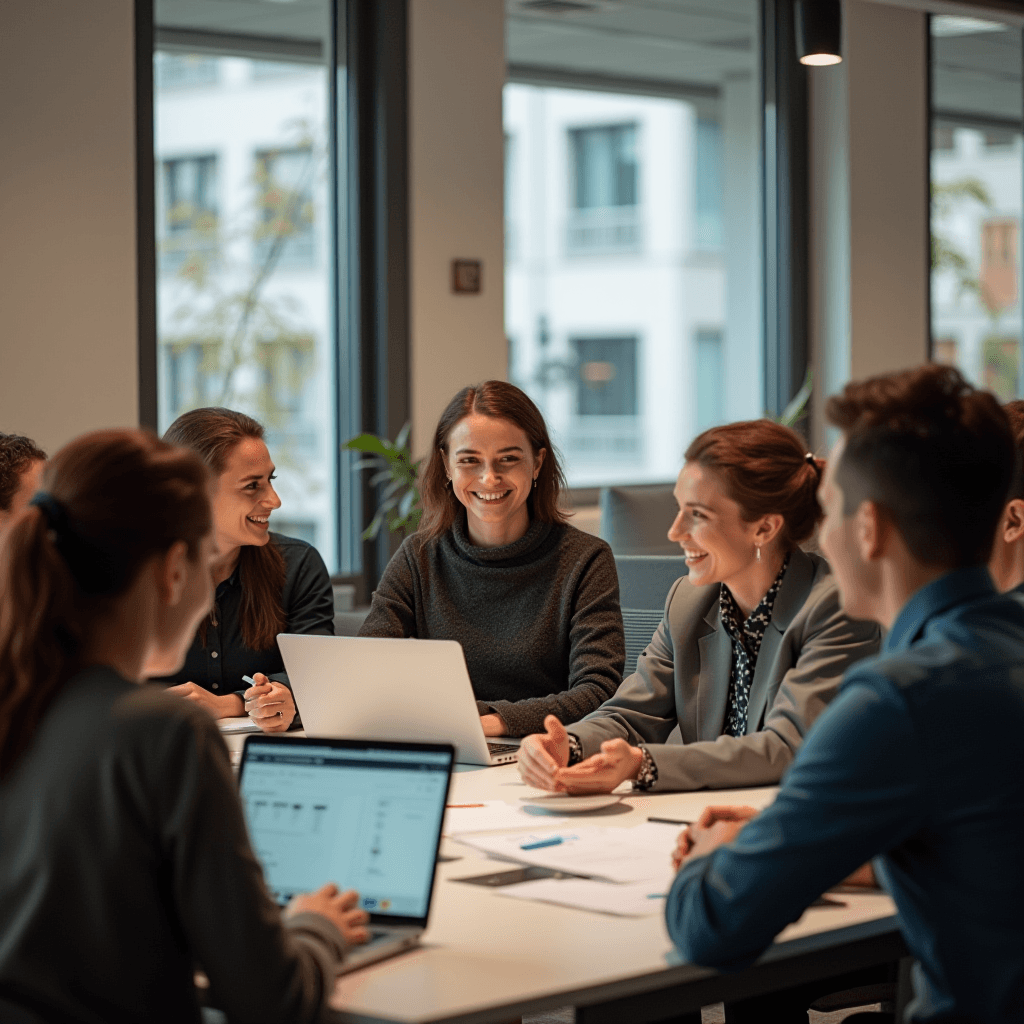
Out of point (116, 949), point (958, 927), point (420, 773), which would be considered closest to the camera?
point (116, 949)

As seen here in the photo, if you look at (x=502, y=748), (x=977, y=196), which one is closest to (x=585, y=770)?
(x=502, y=748)

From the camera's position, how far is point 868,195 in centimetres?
663

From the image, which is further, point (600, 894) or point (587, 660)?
point (587, 660)

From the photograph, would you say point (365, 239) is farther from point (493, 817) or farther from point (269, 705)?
point (493, 817)

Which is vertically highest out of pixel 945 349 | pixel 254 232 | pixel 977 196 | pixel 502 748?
pixel 977 196

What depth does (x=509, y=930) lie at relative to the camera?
1.66 meters

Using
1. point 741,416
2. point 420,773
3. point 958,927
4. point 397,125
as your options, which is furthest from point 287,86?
point 958,927

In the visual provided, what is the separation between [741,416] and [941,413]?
517 centimetres

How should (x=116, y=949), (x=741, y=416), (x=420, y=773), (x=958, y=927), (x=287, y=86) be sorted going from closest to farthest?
(x=116, y=949) < (x=958, y=927) < (x=420, y=773) < (x=287, y=86) < (x=741, y=416)

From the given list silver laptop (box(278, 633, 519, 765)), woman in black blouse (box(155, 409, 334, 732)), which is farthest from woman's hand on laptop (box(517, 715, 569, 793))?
woman in black blouse (box(155, 409, 334, 732))

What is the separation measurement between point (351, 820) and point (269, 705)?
1.23m

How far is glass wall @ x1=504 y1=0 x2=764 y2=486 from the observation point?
5871 millimetres

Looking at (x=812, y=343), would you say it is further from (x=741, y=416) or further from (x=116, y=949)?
(x=116, y=949)

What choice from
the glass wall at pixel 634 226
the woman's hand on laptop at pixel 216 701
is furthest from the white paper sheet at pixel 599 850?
the glass wall at pixel 634 226
